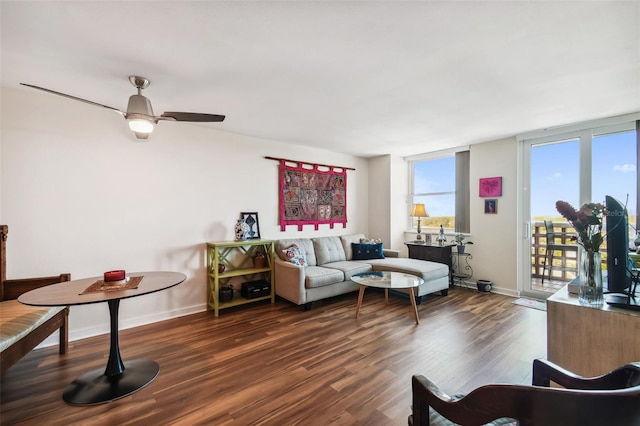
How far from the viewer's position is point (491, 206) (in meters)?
4.37

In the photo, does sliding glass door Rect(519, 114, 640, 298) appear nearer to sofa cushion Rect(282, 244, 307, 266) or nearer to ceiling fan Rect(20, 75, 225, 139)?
sofa cushion Rect(282, 244, 307, 266)

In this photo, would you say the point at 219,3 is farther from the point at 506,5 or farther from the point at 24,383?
the point at 24,383

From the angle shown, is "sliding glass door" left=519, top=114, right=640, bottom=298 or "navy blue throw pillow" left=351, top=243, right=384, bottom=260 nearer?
"sliding glass door" left=519, top=114, right=640, bottom=298

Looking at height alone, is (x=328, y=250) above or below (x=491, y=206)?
below

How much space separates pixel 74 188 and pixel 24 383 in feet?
5.69

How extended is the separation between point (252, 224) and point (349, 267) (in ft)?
5.17

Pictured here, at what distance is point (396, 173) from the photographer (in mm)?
5422

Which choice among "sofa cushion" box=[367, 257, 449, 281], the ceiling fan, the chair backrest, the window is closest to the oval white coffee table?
"sofa cushion" box=[367, 257, 449, 281]

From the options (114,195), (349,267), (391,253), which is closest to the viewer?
(114,195)

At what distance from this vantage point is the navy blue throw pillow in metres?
4.65

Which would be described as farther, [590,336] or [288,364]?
[288,364]

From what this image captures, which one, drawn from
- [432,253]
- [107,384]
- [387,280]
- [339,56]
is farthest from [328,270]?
[339,56]

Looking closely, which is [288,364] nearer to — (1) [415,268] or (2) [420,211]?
(1) [415,268]

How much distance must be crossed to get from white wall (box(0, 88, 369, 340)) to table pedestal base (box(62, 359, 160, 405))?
3.35 ft
